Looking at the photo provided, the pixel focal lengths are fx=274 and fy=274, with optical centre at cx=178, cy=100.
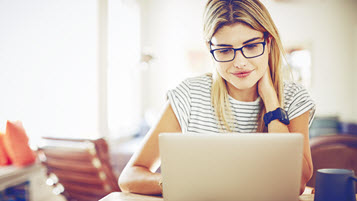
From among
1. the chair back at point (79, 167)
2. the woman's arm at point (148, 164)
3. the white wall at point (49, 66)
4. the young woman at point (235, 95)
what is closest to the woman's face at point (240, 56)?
the young woman at point (235, 95)

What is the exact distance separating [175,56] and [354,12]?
10.6ft

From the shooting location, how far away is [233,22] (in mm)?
1037

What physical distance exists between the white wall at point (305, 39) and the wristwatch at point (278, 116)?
13.7ft

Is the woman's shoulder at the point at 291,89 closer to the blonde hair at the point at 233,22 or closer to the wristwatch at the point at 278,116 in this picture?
the blonde hair at the point at 233,22

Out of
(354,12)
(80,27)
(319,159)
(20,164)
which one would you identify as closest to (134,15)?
(80,27)

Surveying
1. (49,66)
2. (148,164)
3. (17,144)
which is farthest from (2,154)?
(148,164)

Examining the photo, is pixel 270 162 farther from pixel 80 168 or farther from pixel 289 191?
pixel 80 168

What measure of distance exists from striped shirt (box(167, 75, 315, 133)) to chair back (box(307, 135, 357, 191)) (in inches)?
15.7

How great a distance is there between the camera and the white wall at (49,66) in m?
2.19

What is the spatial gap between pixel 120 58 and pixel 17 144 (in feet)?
8.12

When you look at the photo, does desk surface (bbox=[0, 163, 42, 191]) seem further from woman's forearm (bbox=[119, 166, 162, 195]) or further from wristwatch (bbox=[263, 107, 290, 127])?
wristwatch (bbox=[263, 107, 290, 127])

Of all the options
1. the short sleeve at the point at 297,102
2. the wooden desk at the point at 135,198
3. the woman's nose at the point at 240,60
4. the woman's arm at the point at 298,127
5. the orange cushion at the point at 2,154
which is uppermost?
the woman's nose at the point at 240,60

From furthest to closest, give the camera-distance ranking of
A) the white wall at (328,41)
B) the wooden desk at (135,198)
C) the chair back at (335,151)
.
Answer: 1. the white wall at (328,41)
2. the chair back at (335,151)
3. the wooden desk at (135,198)

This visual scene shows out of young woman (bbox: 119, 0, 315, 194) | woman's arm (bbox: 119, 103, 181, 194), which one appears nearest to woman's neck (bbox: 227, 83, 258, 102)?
young woman (bbox: 119, 0, 315, 194)
